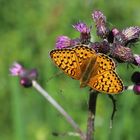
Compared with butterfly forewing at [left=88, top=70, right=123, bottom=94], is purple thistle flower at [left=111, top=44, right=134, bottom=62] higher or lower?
higher

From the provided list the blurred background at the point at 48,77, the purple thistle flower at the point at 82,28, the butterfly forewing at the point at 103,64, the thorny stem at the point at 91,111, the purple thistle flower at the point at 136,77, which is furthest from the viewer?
the blurred background at the point at 48,77

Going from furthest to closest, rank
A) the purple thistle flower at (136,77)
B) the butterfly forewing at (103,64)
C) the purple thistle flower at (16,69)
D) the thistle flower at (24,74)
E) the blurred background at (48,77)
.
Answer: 1. the blurred background at (48,77)
2. the purple thistle flower at (16,69)
3. the thistle flower at (24,74)
4. the purple thistle flower at (136,77)
5. the butterfly forewing at (103,64)

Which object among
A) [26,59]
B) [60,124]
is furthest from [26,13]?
[60,124]

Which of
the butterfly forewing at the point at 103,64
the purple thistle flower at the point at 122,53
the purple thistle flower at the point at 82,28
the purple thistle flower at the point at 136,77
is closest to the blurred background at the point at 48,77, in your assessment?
the purple thistle flower at the point at 136,77

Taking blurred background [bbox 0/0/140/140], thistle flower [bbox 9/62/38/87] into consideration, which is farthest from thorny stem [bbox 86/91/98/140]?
blurred background [bbox 0/0/140/140]

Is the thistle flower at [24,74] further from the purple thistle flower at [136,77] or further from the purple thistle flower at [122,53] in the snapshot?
the purple thistle flower at [122,53]

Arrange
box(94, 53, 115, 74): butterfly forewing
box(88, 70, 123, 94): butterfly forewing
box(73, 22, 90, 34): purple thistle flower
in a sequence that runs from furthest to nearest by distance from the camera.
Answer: box(73, 22, 90, 34): purple thistle flower
box(94, 53, 115, 74): butterfly forewing
box(88, 70, 123, 94): butterfly forewing

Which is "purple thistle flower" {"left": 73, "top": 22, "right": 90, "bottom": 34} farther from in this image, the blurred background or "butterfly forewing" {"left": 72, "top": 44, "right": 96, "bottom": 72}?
the blurred background
